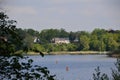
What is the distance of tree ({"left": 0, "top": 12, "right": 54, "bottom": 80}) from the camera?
3.26 meters

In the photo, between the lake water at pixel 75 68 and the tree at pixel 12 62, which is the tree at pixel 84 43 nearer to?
the lake water at pixel 75 68

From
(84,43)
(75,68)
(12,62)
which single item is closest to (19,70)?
(12,62)

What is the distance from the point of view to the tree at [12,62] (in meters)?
3.26

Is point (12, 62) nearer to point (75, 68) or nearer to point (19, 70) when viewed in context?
point (19, 70)

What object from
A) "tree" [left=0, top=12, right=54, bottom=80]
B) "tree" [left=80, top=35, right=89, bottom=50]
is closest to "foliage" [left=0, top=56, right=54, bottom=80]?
"tree" [left=0, top=12, right=54, bottom=80]

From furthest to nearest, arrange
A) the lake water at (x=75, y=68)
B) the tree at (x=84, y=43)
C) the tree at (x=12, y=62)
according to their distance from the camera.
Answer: the tree at (x=84, y=43) < the lake water at (x=75, y=68) < the tree at (x=12, y=62)

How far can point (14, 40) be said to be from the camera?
3.35 metres

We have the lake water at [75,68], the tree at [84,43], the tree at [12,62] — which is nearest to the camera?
the tree at [12,62]

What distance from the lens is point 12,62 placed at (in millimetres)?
3291

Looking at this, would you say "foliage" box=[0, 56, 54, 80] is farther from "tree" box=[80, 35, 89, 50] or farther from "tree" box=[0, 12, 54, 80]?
"tree" box=[80, 35, 89, 50]

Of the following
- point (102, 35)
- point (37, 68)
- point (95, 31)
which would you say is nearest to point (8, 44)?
point (37, 68)

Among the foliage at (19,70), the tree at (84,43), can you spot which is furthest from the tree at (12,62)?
the tree at (84,43)

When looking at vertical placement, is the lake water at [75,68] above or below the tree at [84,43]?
below

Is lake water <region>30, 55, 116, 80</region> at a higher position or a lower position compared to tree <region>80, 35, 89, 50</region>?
lower
